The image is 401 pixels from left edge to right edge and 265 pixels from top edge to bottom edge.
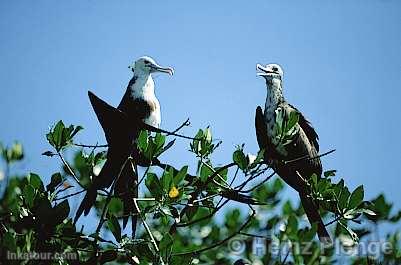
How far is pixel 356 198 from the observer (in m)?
2.96

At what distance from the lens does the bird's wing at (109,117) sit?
2730 mm

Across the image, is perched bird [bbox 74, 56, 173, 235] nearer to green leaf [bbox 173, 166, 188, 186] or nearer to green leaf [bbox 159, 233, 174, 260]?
green leaf [bbox 173, 166, 188, 186]

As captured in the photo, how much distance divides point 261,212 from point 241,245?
2.51 ft

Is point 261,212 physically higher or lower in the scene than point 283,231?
higher

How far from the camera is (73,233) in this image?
2.71 meters

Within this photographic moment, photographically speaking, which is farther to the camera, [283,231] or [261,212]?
[261,212]

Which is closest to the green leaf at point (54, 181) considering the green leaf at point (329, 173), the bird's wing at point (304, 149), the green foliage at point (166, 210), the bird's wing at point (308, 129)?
the green foliage at point (166, 210)

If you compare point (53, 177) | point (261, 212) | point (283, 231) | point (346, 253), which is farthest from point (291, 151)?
point (283, 231)

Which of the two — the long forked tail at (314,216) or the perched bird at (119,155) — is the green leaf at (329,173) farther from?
the perched bird at (119,155)

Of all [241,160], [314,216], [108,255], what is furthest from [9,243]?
[314,216]

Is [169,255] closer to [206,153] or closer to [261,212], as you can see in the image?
[206,153]

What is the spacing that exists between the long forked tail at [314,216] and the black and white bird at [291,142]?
7 cm

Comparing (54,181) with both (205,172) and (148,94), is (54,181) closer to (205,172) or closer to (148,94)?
(205,172)

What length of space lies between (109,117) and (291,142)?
158 centimetres
